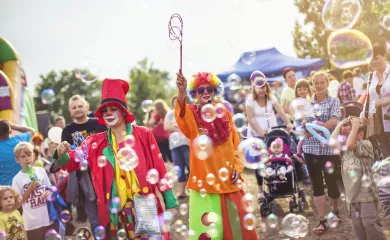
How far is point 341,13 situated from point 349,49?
2.44 ft

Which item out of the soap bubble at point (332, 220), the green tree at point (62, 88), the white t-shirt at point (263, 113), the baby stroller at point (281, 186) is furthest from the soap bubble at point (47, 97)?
the green tree at point (62, 88)

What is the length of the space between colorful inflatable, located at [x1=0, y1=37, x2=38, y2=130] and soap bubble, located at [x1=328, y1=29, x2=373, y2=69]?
7.11 m

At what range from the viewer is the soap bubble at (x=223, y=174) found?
14.4ft

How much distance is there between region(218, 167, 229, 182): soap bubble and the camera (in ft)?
14.4

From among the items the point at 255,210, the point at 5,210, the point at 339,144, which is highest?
the point at 339,144

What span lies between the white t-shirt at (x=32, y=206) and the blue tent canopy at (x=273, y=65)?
1406 centimetres

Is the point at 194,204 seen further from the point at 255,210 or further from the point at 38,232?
the point at 255,210

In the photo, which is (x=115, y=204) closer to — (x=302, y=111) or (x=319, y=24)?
(x=302, y=111)

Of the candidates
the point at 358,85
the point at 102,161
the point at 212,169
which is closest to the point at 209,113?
the point at 212,169

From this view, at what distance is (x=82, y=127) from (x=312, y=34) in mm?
23513

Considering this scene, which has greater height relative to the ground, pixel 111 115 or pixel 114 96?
pixel 114 96

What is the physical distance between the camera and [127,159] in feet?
13.1

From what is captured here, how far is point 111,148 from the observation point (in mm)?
4121

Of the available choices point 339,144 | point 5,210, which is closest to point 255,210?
point 339,144
